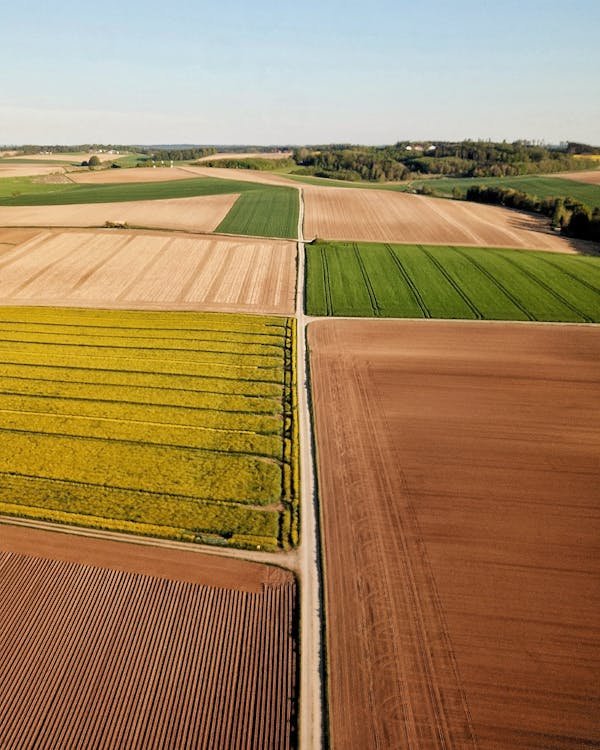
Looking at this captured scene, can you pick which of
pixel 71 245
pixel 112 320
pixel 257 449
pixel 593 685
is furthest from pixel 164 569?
pixel 71 245

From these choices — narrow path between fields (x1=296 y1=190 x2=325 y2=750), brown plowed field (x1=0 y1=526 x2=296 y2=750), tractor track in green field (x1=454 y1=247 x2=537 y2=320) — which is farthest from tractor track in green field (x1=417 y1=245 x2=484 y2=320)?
brown plowed field (x1=0 y1=526 x2=296 y2=750)

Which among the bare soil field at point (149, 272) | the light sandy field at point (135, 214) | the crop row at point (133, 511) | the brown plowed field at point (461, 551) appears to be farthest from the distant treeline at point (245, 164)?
the crop row at point (133, 511)

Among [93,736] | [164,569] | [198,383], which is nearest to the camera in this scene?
[93,736]

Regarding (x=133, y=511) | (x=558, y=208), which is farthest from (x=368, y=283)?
(x=558, y=208)

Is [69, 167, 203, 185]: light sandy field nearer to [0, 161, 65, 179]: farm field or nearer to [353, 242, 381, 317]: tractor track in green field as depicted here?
[0, 161, 65, 179]: farm field

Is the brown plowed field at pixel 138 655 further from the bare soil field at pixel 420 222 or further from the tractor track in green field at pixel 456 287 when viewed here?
the bare soil field at pixel 420 222

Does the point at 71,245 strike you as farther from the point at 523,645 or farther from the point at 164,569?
the point at 523,645
